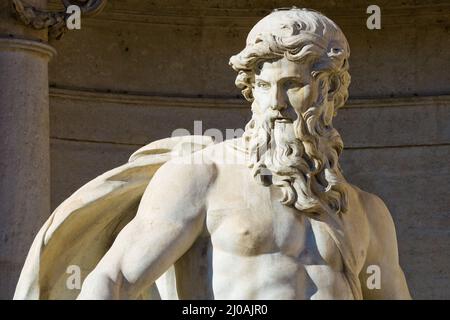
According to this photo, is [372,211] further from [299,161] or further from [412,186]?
[412,186]

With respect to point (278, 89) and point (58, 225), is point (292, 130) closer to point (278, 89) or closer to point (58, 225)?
point (278, 89)

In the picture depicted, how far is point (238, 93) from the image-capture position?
52.3ft

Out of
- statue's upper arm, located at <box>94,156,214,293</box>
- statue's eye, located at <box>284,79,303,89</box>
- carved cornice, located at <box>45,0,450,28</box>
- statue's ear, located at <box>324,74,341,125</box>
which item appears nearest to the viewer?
statue's upper arm, located at <box>94,156,214,293</box>

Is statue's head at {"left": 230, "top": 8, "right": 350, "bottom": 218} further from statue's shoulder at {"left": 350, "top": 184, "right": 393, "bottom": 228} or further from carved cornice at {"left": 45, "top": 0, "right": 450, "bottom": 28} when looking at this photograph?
carved cornice at {"left": 45, "top": 0, "right": 450, "bottom": 28}

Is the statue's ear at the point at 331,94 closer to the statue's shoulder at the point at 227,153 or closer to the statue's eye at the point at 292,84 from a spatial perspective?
the statue's eye at the point at 292,84

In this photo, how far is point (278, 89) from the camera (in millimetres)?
9859

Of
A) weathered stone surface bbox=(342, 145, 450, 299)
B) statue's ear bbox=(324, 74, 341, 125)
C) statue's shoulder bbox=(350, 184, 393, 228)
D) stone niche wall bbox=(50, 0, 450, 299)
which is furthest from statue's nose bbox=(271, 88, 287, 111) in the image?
weathered stone surface bbox=(342, 145, 450, 299)

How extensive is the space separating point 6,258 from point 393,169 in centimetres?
338

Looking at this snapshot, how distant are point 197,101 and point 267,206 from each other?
602 cm

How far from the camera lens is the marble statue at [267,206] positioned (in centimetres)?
981

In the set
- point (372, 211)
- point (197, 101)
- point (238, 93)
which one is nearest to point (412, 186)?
point (238, 93)

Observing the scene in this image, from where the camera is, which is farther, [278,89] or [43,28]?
[43,28]

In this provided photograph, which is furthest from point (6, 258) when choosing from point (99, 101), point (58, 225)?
point (58, 225)

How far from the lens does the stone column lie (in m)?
13.6
